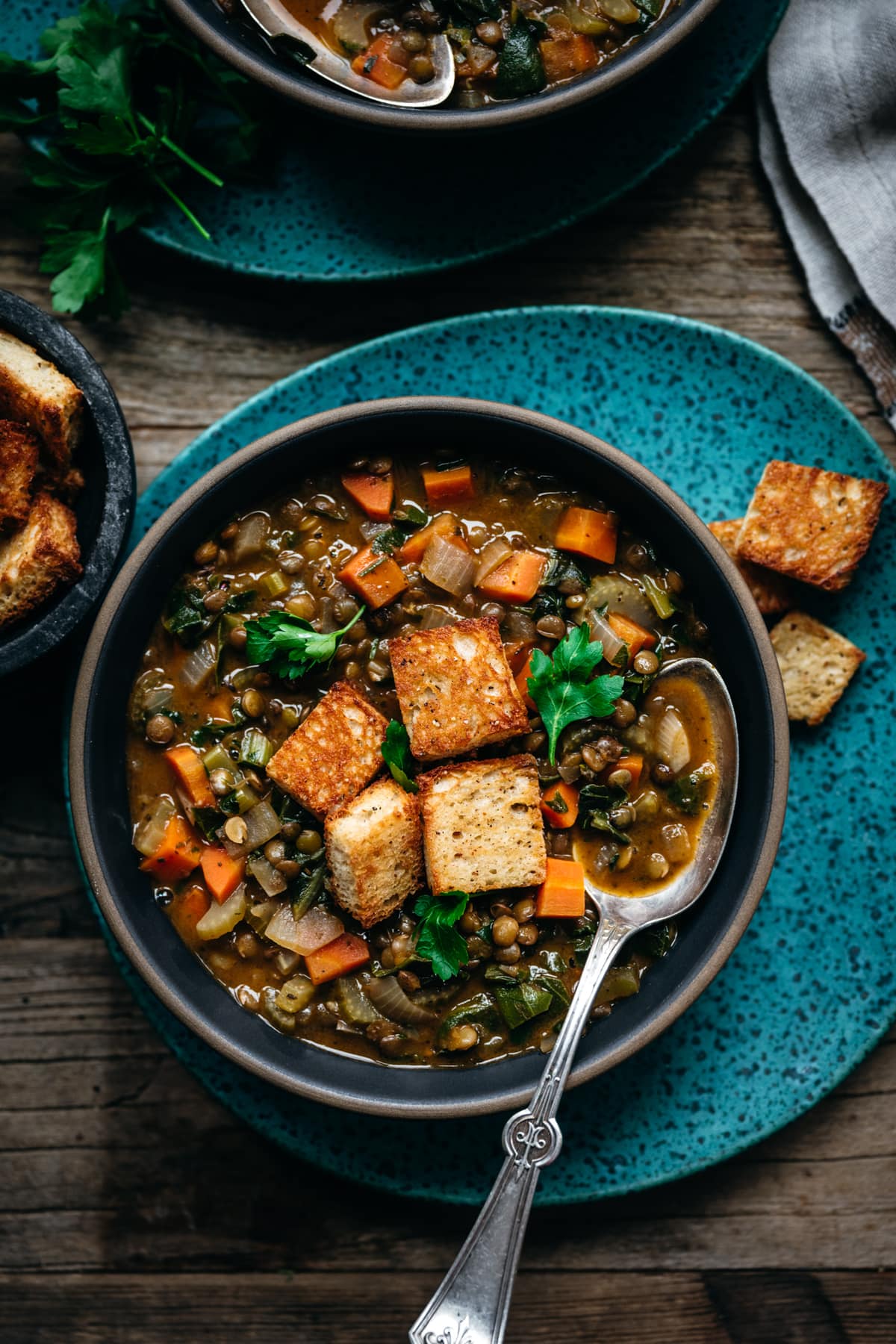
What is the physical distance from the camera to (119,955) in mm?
3721

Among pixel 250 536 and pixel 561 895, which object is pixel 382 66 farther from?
pixel 561 895

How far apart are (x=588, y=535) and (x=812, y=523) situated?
2.48 ft

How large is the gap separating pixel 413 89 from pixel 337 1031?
10.2ft

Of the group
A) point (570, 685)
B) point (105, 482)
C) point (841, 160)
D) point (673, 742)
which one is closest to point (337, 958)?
point (570, 685)

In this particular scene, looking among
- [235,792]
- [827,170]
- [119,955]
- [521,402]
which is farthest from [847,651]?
[119,955]

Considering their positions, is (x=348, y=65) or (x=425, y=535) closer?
(x=425, y=535)

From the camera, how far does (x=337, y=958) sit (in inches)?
133

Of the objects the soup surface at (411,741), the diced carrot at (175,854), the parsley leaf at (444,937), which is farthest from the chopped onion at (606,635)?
the diced carrot at (175,854)

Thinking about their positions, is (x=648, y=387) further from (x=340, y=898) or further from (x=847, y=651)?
(x=340, y=898)

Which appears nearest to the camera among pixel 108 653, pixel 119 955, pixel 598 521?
pixel 108 653

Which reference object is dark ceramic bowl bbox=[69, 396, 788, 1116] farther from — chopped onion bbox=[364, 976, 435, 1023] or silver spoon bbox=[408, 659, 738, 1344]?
chopped onion bbox=[364, 976, 435, 1023]

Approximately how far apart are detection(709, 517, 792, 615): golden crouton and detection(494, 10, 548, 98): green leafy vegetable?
1.58 metres

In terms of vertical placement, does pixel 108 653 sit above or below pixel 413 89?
below

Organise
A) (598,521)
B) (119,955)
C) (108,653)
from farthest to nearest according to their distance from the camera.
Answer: (119,955)
(598,521)
(108,653)
